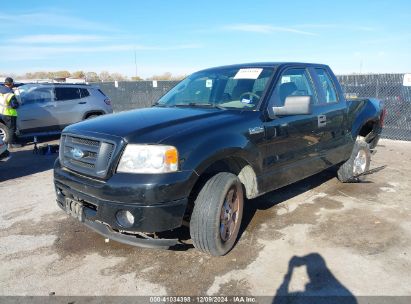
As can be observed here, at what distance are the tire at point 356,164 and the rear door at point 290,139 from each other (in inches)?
49.5

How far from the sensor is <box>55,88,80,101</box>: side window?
36.5 ft

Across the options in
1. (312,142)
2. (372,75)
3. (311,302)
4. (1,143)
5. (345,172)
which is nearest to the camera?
(311,302)

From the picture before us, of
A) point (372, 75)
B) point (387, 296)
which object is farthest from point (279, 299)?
point (372, 75)

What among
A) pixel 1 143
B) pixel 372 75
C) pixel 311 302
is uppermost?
pixel 372 75

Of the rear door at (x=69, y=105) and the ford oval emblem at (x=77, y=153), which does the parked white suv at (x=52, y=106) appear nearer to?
the rear door at (x=69, y=105)

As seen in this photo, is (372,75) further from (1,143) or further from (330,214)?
(1,143)

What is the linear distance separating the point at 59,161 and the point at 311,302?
2784 mm

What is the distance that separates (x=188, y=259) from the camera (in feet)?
11.5

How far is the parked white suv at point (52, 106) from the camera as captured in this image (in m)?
10.4

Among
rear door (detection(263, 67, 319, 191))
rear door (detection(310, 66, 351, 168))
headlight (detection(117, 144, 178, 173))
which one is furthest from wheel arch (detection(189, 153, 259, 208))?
rear door (detection(310, 66, 351, 168))

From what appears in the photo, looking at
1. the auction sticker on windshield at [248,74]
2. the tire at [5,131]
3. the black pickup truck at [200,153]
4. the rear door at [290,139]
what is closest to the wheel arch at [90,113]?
the tire at [5,131]

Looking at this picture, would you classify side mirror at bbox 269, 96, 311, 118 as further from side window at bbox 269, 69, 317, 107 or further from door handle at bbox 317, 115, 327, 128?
door handle at bbox 317, 115, 327, 128

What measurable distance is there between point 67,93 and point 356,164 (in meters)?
8.94

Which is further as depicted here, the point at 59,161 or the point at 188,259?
the point at 59,161
